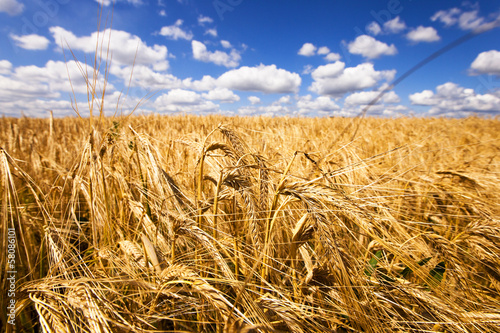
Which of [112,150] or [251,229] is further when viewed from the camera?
[112,150]

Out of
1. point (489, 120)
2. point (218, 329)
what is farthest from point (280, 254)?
point (489, 120)

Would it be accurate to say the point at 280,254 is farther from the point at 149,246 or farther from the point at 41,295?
the point at 41,295

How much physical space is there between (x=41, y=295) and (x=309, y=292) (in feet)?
3.02

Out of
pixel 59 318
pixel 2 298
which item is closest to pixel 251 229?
pixel 59 318

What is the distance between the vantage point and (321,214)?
2.27 ft

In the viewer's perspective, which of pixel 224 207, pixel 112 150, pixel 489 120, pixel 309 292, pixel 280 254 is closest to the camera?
pixel 309 292

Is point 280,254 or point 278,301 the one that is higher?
point 278,301

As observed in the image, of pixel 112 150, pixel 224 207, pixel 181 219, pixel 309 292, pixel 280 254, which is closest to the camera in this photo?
pixel 181 219

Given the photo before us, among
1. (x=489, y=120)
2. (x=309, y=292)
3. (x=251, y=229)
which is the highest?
(x=489, y=120)

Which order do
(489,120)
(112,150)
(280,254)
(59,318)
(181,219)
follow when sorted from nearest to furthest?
(59,318) → (181,219) → (280,254) → (112,150) → (489,120)

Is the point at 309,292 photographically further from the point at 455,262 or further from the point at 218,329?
the point at 455,262

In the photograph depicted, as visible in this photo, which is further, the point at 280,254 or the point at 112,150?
the point at 112,150

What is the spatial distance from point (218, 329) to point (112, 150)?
1.12 meters

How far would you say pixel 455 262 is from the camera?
89cm
